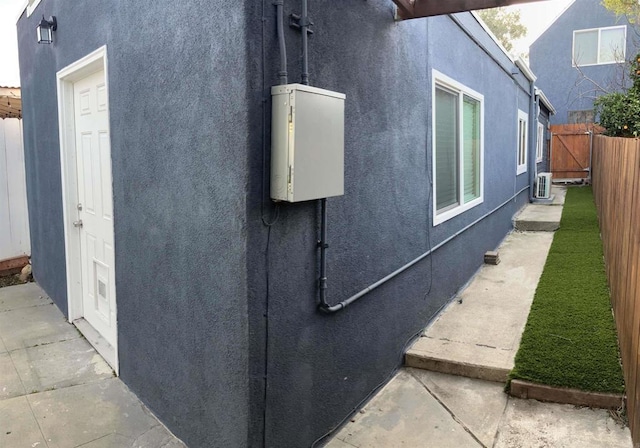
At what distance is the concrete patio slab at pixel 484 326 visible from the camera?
13.9ft

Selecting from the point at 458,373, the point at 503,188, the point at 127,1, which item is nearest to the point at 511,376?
the point at 458,373

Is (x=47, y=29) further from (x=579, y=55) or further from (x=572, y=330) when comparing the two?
(x=579, y=55)

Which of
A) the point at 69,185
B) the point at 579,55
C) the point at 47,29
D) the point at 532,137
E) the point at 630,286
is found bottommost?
the point at 630,286

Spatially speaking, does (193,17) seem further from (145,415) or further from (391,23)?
(145,415)

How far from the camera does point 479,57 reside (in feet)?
22.6

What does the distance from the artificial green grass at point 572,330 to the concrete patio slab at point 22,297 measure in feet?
16.3

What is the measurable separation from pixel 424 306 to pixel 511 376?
117 cm

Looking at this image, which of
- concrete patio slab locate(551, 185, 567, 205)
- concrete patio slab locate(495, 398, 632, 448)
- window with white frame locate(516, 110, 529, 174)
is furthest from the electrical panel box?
concrete patio slab locate(551, 185, 567, 205)

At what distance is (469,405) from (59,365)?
10.4ft

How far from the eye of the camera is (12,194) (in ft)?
24.3

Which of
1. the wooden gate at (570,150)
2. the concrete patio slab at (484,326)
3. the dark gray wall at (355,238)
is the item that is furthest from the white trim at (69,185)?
the wooden gate at (570,150)

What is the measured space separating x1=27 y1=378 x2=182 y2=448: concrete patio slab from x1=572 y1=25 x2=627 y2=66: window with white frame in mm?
20378

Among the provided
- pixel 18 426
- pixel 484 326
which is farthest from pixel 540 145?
pixel 18 426

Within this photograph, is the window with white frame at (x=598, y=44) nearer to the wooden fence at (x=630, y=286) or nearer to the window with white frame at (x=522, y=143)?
the window with white frame at (x=522, y=143)
